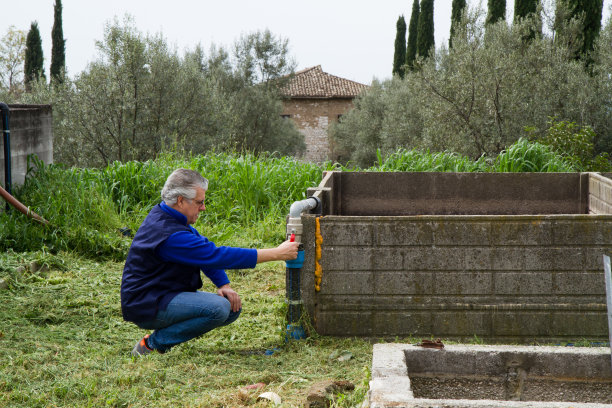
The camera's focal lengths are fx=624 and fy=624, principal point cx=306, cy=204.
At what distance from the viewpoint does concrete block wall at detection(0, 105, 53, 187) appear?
8680 millimetres

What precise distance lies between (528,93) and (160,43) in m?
11.5

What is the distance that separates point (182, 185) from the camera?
12.9ft

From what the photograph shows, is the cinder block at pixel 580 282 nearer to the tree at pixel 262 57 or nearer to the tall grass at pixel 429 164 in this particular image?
the tall grass at pixel 429 164

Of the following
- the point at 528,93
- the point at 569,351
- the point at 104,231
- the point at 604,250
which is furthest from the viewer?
the point at 528,93

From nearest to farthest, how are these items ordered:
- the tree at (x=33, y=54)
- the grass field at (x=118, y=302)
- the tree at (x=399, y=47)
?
1. the grass field at (x=118, y=302)
2. the tree at (x=33, y=54)
3. the tree at (x=399, y=47)

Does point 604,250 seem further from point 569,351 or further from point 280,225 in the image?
point 280,225

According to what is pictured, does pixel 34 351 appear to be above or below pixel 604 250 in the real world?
below

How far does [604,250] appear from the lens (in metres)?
4.37

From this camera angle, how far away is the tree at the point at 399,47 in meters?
34.9

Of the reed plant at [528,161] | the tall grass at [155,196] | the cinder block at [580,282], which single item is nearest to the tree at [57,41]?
the tall grass at [155,196]

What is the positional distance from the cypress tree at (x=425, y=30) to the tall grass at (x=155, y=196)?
66.8 ft

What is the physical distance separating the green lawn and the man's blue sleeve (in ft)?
2.10

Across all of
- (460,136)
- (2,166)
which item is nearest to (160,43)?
(460,136)

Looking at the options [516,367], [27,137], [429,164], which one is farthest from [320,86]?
[516,367]
